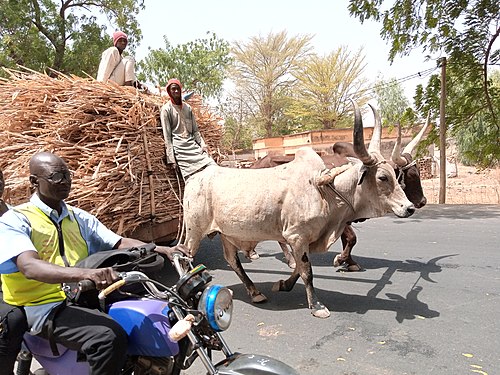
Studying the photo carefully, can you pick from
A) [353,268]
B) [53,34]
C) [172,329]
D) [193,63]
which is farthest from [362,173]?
[193,63]

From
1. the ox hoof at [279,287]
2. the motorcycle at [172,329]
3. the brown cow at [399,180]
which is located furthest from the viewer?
the brown cow at [399,180]

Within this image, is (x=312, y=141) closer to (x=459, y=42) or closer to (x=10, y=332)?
(x=459, y=42)

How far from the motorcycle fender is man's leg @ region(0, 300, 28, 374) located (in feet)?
4.00

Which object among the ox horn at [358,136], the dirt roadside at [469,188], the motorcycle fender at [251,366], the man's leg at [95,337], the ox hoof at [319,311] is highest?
the ox horn at [358,136]

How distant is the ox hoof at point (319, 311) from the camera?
169 inches

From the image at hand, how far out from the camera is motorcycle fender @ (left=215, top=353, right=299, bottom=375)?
2.00m

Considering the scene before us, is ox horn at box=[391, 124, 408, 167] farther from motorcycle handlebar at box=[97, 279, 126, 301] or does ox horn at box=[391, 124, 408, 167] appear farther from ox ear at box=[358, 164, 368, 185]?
motorcycle handlebar at box=[97, 279, 126, 301]

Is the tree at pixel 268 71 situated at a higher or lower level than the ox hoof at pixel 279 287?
higher

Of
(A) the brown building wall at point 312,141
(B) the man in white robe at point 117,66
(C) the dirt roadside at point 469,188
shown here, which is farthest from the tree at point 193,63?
(B) the man in white robe at point 117,66

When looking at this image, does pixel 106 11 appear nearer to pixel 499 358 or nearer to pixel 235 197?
pixel 235 197

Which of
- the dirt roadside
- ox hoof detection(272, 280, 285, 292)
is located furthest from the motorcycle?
the dirt roadside

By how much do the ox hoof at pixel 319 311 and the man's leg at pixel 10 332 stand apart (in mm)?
2703

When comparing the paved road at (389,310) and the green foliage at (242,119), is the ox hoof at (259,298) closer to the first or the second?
the paved road at (389,310)

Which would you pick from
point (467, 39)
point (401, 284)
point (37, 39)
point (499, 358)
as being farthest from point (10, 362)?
point (37, 39)
